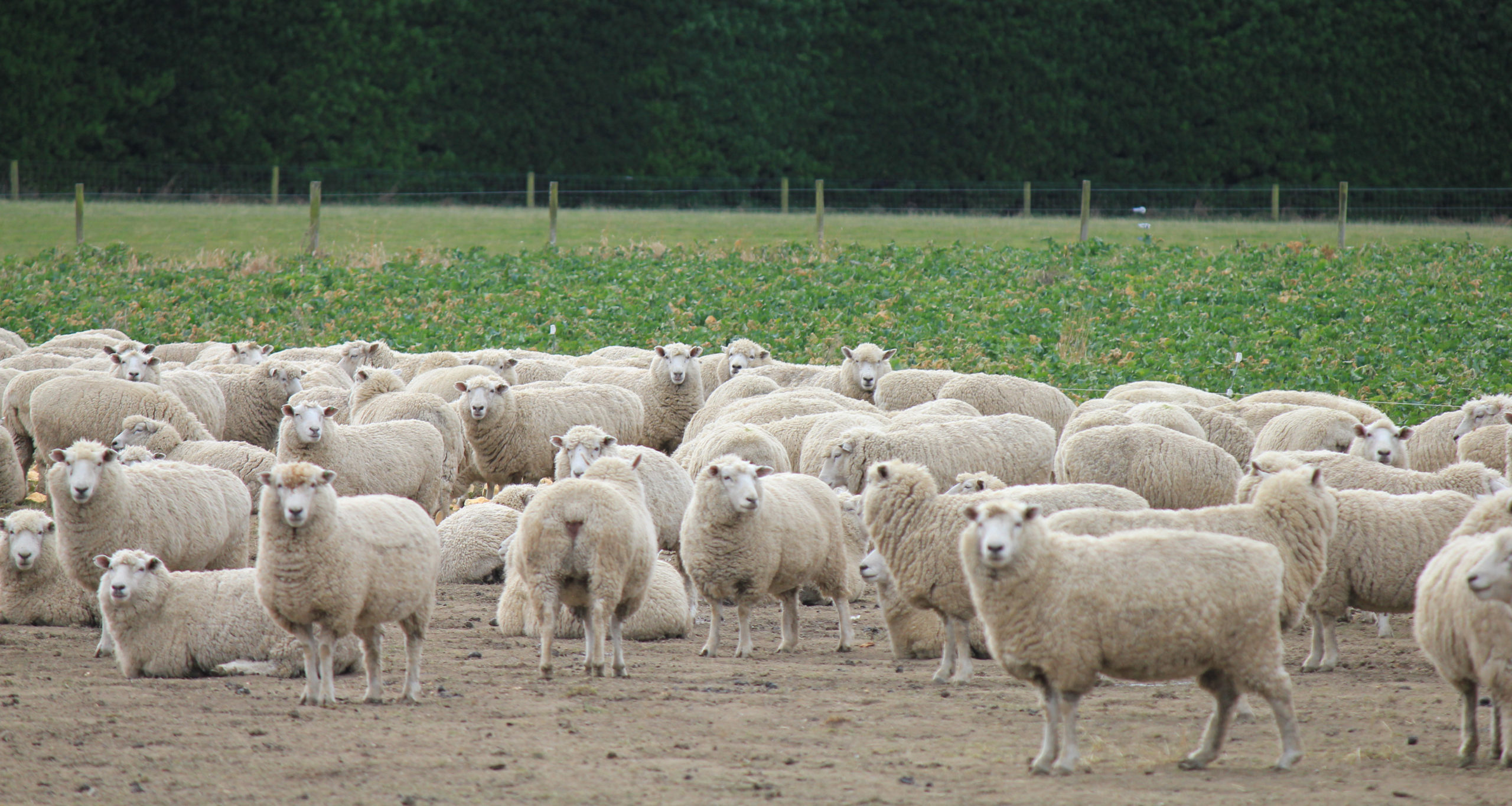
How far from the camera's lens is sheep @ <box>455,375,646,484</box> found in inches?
475

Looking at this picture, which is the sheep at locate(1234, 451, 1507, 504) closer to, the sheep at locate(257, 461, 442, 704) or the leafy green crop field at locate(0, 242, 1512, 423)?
the sheep at locate(257, 461, 442, 704)

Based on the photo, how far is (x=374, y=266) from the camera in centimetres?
2238

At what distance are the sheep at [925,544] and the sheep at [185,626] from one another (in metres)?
2.99

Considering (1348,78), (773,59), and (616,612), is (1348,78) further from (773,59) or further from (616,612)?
(616,612)

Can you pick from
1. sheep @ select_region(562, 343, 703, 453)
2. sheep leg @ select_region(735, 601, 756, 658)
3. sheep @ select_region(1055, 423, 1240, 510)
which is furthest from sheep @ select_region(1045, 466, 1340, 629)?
sheep @ select_region(562, 343, 703, 453)

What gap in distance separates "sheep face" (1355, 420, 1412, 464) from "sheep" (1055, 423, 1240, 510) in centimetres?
102

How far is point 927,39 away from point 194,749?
3205 cm

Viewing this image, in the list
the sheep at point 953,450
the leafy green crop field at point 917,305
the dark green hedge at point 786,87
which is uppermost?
the dark green hedge at point 786,87

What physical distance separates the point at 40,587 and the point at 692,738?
4.91 m

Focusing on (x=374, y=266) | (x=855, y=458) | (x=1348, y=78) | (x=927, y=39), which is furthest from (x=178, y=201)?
(x=1348, y=78)

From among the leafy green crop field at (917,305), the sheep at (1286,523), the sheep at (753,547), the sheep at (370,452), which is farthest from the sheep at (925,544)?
the leafy green crop field at (917,305)

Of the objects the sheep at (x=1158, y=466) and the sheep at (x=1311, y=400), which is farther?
the sheep at (x=1311, y=400)

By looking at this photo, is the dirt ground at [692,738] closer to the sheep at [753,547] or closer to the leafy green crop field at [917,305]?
the sheep at [753,547]

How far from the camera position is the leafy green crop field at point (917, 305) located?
51.3ft
